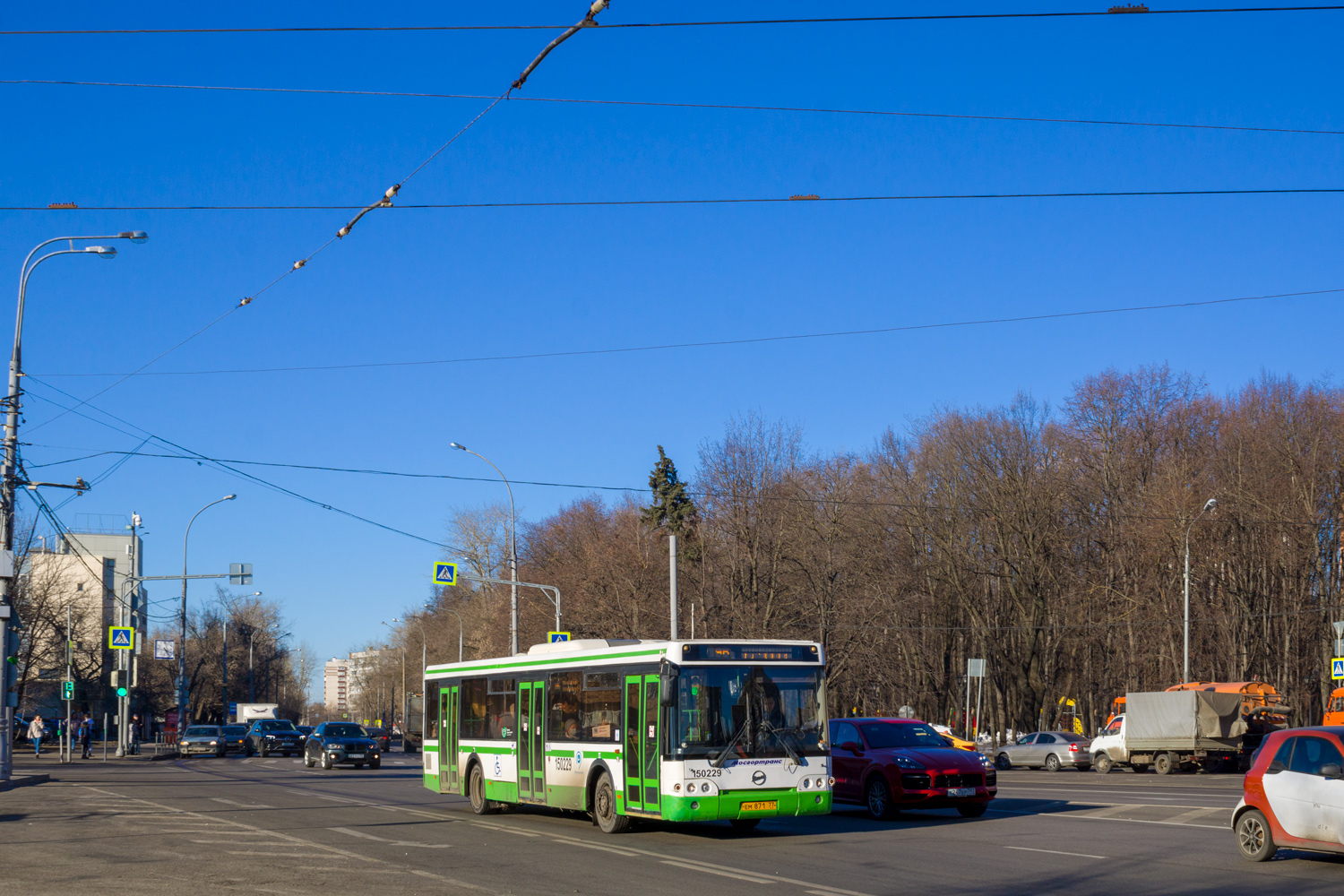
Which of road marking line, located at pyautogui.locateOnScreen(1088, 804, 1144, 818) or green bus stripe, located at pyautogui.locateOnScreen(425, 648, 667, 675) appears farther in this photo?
road marking line, located at pyautogui.locateOnScreen(1088, 804, 1144, 818)

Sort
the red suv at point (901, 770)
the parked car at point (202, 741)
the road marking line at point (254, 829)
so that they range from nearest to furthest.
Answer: the road marking line at point (254, 829), the red suv at point (901, 770), the parked car at point (202, 741)

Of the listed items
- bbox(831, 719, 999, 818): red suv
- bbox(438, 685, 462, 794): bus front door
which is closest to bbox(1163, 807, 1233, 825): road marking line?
bbox(831, 719, 999, 818): red suv

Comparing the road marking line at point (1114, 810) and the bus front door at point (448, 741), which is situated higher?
the bus front door at point (448, 741)

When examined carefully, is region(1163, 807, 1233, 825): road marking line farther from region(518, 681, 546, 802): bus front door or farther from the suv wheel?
region(518, 681, 546, 802): bus front door

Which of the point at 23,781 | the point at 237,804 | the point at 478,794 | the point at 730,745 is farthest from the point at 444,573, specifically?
the point at 730,745

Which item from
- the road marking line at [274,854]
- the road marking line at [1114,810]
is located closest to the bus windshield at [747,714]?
the road marking line at [274,854]

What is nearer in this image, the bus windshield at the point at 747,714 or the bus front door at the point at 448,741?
the bus windshield at the point at 747,714

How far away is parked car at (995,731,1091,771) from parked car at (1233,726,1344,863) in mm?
29739

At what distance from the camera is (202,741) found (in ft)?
192

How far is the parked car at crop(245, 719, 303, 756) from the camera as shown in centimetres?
5797

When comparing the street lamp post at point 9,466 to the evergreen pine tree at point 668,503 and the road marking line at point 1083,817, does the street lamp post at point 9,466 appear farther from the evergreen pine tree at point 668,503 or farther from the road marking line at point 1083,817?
the evergreen pine tree at point 668,503

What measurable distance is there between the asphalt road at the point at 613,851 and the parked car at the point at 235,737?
124 feet

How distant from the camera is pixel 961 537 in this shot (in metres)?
60.4

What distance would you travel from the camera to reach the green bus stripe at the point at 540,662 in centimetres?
1739
